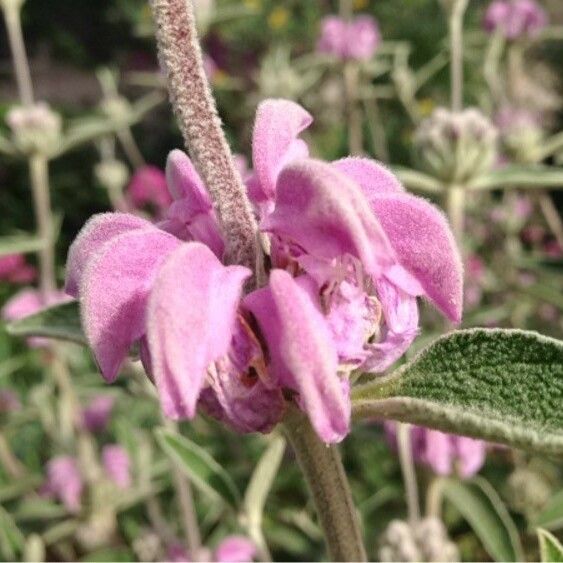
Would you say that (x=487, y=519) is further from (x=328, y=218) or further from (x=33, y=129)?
(x=33, y=129)

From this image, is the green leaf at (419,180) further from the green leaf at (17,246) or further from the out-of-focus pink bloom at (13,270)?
the out-of-focus pink bloom at (13,270)

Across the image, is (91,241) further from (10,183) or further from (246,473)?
(10,183)

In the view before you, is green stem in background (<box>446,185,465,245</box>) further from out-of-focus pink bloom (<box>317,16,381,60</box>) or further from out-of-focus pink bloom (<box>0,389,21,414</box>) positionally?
out-of-focus pink bloom (<box>0,389,21,414</box>)

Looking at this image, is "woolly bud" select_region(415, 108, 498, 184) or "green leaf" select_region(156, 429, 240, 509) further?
"woolly bud" select_region(415, 108, 498, 184)


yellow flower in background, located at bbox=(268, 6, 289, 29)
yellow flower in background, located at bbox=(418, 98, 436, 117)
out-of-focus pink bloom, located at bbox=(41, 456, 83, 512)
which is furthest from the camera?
yellow flower in background, located at bbox=(268, 6, 289, 29)

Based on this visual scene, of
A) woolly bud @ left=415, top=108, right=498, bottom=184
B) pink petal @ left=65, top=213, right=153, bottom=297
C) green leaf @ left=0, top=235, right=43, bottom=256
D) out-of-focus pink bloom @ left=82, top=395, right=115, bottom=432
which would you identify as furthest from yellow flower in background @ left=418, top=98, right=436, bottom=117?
pink petal @ left=65, top=213, right=153, bottom=297

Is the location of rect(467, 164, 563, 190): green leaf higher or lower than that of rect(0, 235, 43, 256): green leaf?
higher
